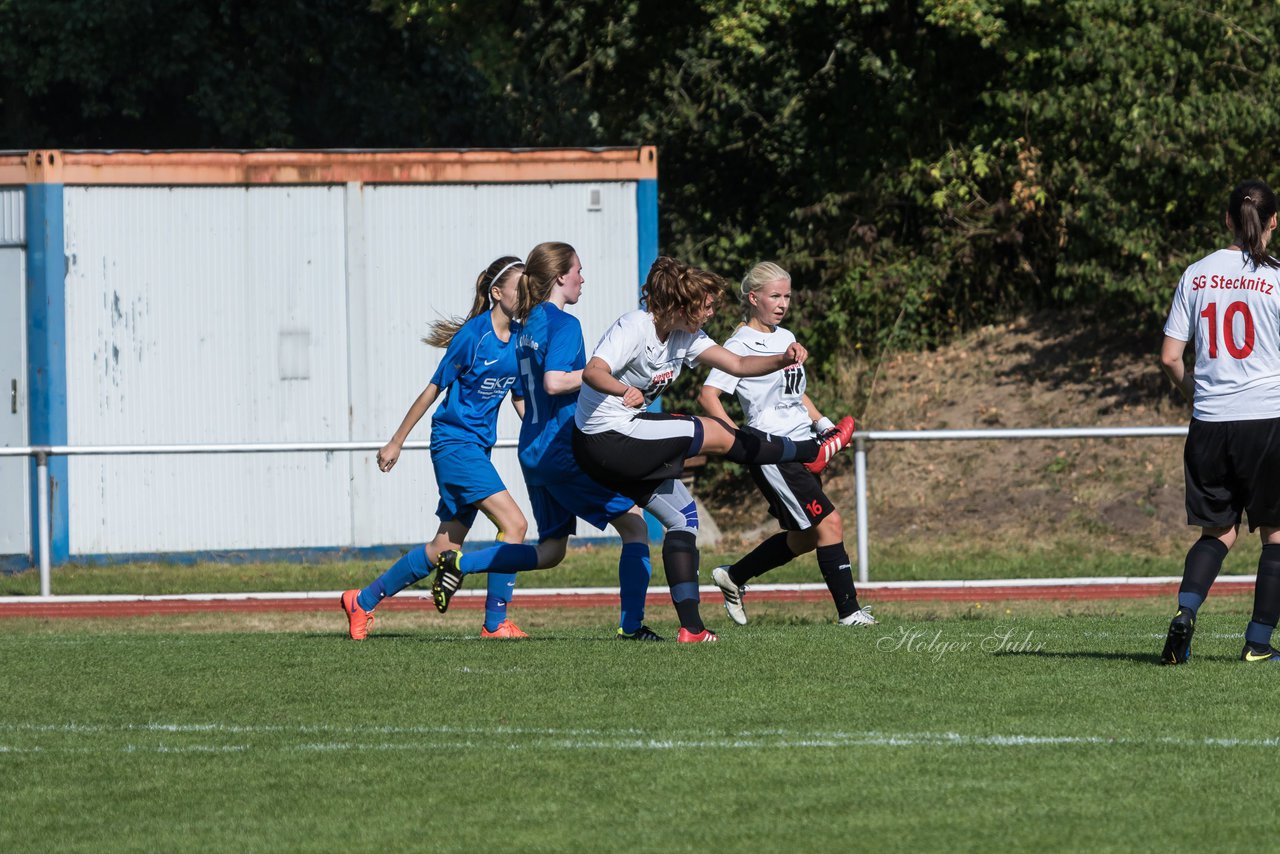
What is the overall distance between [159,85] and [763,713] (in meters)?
23.2

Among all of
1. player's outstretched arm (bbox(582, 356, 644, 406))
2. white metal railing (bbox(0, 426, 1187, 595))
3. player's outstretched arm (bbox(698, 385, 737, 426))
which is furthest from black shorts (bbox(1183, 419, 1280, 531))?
white metal railing (bbox(0, 426, 1187, 595))

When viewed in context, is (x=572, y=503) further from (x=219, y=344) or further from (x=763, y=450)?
(x=219, y=344)

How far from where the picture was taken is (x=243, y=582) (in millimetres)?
14172

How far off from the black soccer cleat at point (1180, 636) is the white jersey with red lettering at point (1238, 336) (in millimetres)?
796

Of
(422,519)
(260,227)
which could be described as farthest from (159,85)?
(422,519)

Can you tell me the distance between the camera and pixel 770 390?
9.37m

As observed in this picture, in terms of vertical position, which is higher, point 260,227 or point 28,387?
point 260,227

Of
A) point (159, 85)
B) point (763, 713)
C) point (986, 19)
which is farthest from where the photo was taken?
point (159, 85)

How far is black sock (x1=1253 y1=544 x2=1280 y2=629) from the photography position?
7.32 m

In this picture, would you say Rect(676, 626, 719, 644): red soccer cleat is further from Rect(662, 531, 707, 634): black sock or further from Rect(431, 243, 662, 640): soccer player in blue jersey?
Rect(431, 243, 662, 640): soccer player in blue jersey

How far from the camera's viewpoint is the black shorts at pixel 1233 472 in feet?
23.4

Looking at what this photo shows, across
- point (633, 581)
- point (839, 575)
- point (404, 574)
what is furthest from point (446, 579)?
point (839, 575)

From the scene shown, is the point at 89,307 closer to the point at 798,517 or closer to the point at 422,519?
the point at 422,519

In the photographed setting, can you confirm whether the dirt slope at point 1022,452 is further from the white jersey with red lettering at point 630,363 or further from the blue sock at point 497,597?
the white jersey with red lettering at point 630,363
